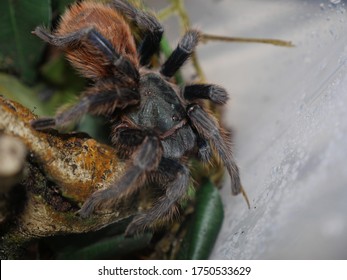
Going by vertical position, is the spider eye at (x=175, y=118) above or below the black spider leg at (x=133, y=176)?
above

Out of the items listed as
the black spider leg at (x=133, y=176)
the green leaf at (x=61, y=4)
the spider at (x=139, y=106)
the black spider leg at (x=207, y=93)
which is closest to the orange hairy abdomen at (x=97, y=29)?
the spider at (x=139, y=106)

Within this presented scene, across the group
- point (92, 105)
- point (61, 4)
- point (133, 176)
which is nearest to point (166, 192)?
point (133, 176)

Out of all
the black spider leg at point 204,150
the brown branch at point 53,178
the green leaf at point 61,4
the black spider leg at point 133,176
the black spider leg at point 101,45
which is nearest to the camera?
the brown branch at point 53,178

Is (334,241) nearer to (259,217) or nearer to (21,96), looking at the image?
(259,217)

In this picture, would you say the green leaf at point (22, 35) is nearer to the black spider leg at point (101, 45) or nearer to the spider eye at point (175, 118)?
the black spider leg at point (101, 45)

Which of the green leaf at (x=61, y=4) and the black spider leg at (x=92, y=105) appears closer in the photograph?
the black spider leg at (x=92, y=105)

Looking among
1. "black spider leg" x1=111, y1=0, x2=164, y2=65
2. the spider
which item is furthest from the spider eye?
"black spider leg" x1=111, y1=0, x2=164, y2=65
